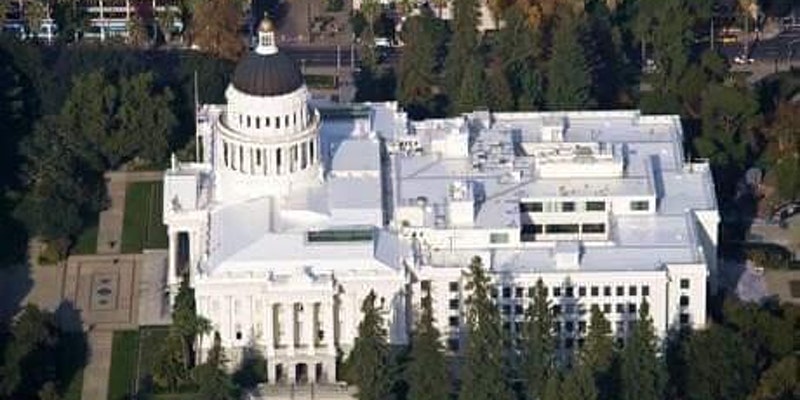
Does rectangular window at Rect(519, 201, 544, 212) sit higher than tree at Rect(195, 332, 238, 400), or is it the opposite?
rectangular window at Rect(519, 201, 544, 212)

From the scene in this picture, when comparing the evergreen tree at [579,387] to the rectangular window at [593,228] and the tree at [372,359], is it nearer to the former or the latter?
the tree at [372,359]

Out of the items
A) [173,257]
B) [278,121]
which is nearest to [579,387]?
[278,121]

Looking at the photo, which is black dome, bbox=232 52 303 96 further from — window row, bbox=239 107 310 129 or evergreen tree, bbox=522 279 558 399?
evergreen tree, bbox=522 279 558 399

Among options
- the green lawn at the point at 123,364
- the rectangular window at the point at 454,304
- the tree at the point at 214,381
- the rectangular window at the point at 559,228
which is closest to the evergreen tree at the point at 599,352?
the rectangular window at the point at 454,304

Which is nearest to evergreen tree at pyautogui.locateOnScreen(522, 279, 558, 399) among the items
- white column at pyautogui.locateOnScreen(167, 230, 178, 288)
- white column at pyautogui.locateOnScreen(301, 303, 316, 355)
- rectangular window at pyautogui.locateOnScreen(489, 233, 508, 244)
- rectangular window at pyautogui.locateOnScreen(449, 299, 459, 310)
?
rectangular window at pyautogui.locateOnScreen(449, 299, 459, 310)

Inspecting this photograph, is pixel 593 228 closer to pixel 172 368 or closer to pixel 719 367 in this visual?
pixel 719 367
